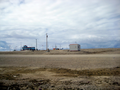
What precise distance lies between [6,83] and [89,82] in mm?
7353

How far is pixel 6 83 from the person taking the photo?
32.2 feet

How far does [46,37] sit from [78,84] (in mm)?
51572

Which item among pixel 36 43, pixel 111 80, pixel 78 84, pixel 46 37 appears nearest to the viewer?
pixel 78 84

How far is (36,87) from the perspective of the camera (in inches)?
360

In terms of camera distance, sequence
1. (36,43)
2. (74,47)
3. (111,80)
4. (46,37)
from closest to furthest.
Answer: (111,80)
(74,47)
(46,37)
(36,43)

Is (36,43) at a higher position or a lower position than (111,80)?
higher

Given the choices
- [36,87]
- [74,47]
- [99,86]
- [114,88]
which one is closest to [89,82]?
[99,86]

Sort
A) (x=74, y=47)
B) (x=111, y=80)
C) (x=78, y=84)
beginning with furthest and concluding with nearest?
(x=74, y=47), (x=111, y=80), (x=78, y=84)

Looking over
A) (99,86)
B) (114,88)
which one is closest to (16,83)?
(99,86)

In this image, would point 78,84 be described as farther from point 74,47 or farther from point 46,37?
point 46,37

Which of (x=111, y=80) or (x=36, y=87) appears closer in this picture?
(x=36, y=87)

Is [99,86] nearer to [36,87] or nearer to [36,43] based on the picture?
[36,87]

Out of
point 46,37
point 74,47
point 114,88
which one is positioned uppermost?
point 46,37

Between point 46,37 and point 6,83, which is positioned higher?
point 46,37
